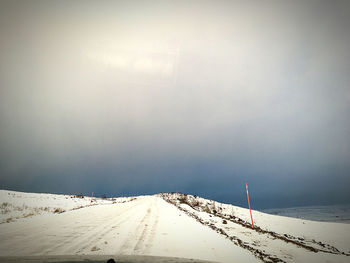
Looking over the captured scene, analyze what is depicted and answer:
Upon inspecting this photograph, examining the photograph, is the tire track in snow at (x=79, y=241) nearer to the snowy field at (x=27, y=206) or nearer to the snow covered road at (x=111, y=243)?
the snow covered road at (x=111, y=243)

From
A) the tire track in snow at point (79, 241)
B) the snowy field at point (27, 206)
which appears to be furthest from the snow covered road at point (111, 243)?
the snowy field at point (27, 206)

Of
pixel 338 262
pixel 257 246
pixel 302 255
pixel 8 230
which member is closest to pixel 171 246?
pixel 257 246

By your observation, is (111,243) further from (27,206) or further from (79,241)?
(27,206)

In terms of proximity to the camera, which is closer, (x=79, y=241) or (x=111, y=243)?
(x=111, y=243)

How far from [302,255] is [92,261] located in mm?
7126

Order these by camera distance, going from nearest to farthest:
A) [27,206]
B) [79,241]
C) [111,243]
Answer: [111,243] < [79,241] < [27,206]

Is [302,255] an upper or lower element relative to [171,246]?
lower

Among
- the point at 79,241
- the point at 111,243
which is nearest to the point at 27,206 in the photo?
the point at 79,241

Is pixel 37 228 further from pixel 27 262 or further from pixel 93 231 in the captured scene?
pixel 27 262

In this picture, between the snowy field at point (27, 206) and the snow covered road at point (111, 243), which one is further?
the snowy field at point (27, 206)

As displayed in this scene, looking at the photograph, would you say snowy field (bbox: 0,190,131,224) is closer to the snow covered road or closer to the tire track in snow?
the snow covered road

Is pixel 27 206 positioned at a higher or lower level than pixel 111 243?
higher

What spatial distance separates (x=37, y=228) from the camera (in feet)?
26.4

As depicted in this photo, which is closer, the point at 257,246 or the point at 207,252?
the point at 207,252
